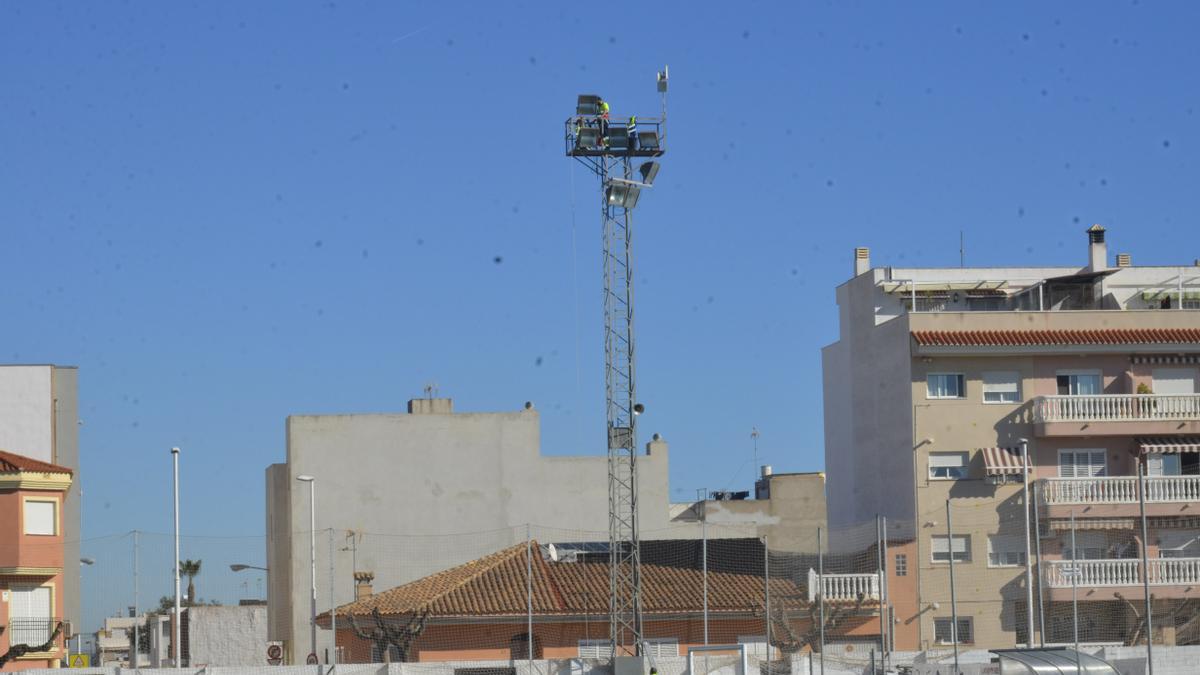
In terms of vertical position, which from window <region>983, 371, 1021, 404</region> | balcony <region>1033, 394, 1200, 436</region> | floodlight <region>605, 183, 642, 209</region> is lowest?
balcony <region>1033, 394, 1200, 436</region>

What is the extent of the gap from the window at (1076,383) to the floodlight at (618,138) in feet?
53.6

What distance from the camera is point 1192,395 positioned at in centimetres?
5475

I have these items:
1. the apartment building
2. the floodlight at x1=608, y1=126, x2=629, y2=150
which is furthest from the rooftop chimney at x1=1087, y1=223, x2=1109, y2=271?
the floodlight at x1=608, y1=126, x2=629, y2=150

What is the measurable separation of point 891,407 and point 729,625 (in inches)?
460

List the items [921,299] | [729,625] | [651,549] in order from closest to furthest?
[729,625] → [651,549] → [921,299]

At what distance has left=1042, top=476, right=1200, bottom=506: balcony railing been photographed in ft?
172

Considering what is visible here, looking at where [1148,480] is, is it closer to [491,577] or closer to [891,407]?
[891,407]

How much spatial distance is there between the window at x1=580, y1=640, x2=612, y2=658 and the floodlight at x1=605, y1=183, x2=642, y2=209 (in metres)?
11.0

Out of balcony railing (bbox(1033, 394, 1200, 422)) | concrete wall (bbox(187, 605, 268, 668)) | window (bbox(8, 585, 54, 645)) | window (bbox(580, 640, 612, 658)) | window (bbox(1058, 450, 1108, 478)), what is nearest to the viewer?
window (bbox(8, 585, 54, 645))

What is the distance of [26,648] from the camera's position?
1628 inches

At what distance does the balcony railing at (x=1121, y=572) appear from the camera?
5012 centimetres

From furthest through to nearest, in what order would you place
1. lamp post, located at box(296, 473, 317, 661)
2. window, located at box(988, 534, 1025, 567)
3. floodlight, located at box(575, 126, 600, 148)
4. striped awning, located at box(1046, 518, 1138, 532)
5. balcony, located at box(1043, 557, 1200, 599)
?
striped awning, located at box(1046, 518, 1138, 532) → window, located at box(988, 534, 1025, 567) → balcony, located at box(1043, 557, 1200, 599) → lamp post, located at box(296, 473, 317, 661) → floodlight, located at box(575, 126, 600, 148)

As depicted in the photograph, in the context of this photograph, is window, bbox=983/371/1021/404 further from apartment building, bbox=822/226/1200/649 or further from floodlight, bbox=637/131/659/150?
floodlight, bbox=637/131/659/150

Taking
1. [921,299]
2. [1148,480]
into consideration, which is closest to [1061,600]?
[1148,480]
